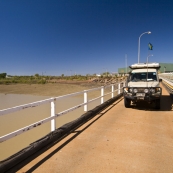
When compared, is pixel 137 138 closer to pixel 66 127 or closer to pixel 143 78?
pixel 66 127

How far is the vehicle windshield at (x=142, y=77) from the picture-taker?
9.34m

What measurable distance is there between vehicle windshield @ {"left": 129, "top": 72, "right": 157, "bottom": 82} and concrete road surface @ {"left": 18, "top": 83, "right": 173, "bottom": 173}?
3.85 m

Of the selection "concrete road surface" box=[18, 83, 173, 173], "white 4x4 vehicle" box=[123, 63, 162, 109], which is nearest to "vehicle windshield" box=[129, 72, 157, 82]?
"white 4x4 vehicle" box=[123, 63, 162, 109]

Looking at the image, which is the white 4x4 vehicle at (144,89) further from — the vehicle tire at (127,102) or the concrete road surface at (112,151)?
the concrete road surface at (112,151)

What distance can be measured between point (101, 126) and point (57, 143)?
1.94m

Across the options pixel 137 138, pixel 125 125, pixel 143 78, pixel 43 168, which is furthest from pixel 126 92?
pixel 43 168

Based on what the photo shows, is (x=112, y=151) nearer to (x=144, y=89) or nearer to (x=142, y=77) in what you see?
(x=144, y=89)

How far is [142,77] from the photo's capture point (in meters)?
9.59

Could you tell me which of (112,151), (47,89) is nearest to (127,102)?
(112,151)

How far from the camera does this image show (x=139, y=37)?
21.5 metres

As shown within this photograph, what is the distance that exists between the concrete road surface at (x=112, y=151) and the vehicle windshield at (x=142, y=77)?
3.85 metres

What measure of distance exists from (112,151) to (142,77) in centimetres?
663

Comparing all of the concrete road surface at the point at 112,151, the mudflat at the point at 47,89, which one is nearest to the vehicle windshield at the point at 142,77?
the concrete road surface at the point at 112,151

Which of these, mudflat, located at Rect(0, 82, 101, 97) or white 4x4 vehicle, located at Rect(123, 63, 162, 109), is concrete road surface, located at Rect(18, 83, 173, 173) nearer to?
white 4x4 vehicle, located at Rect(123, 63, 162, 109)
